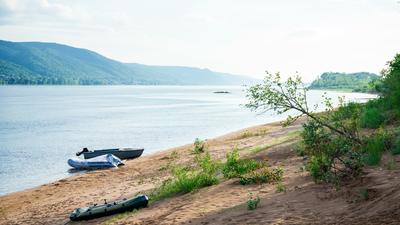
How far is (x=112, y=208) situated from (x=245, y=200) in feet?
18.4

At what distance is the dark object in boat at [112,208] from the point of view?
52.7 ft

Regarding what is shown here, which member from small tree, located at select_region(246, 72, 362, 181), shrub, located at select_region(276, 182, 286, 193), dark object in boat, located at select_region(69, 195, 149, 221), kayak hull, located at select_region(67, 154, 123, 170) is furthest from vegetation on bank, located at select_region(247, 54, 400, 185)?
kayak hull, located at select_region(67, 154, 123, 170)

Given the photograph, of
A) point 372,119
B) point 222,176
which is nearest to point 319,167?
point 222,176

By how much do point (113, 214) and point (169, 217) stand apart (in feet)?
11.4

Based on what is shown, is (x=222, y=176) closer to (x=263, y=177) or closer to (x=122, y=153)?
(x=263, y=177)

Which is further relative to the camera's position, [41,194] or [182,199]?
[41,194]

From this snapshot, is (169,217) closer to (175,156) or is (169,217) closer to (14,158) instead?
(175,156)

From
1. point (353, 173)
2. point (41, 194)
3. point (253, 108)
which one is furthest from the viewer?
point (41, 194)

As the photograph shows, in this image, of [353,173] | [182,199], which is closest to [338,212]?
[353,173]

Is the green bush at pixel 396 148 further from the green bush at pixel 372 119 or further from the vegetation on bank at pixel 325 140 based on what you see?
the green bush at pixel 372 119

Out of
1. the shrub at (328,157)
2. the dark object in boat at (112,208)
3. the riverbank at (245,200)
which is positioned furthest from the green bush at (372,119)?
the dark object in boat at (112,208)

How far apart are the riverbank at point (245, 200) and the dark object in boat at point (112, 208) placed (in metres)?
0.34

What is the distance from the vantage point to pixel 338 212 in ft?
35.1

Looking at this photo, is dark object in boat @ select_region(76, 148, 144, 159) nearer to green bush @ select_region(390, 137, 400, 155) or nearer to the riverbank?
the riverbank
